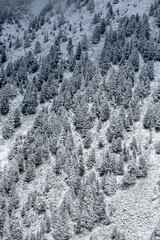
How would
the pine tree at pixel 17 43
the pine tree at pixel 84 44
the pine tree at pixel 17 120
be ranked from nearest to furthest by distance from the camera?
the pine tree at pixel 17 120 → the pine tree at pixel 84 44 → the pine tree at pixel 17 43

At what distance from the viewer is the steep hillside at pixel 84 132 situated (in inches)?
2297

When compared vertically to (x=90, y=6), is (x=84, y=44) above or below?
below

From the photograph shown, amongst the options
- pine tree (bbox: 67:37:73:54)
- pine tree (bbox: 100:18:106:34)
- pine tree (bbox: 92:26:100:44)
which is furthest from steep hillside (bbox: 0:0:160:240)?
pine tree (bbox: 67:37:73:54)

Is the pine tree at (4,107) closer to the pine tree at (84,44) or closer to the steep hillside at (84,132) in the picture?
the steep hillside at (84,132)

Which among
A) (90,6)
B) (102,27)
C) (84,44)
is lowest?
(102,27)

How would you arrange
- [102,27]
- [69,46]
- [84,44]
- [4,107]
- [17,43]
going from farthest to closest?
[17,43]
[102,27]
[69,46]
[84,44]
[4,107]

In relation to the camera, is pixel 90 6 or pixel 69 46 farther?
pixel 90 6

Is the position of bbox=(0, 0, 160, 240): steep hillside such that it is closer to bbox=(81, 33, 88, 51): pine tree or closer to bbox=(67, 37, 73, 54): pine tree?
bbox=(81, 33, 88, 51): pine tree

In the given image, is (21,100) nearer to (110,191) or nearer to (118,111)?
(118,111)

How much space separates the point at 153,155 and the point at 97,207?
1794 cm

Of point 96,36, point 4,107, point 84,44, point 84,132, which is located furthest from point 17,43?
point 84,132

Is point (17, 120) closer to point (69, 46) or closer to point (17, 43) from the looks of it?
point (69, 46)

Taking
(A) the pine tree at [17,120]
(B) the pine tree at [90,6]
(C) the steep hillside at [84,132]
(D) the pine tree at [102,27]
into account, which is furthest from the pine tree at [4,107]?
(B) the pine tree at [90,6]

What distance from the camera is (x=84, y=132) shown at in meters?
77.5
